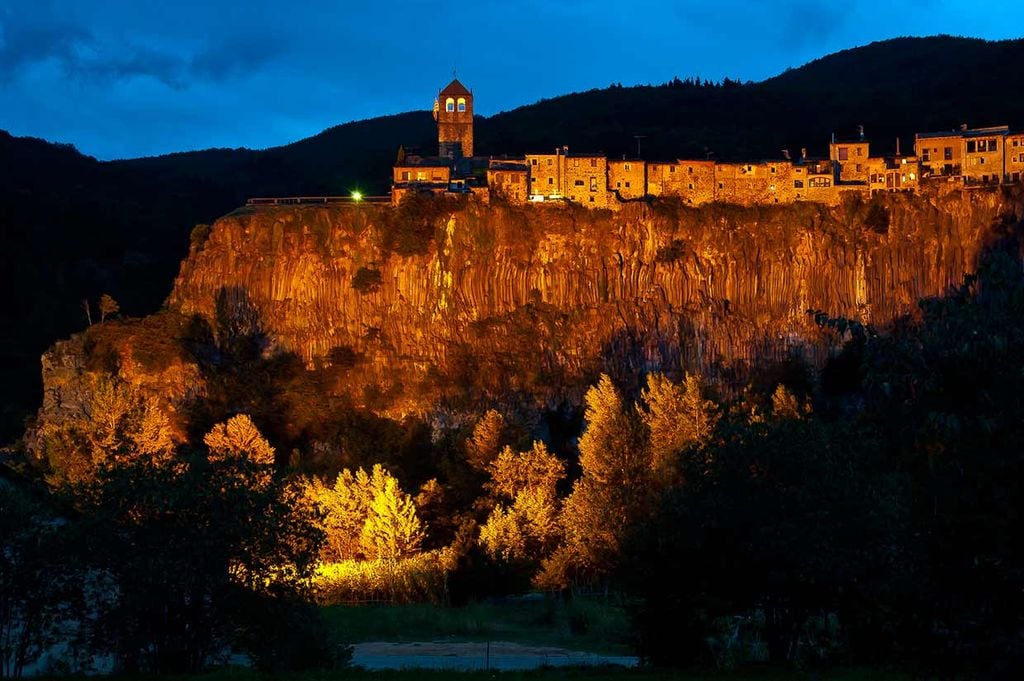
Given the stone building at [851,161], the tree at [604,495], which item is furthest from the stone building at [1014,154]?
the tree at [604,495]

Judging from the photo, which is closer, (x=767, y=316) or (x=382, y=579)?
(x=382, y=579)

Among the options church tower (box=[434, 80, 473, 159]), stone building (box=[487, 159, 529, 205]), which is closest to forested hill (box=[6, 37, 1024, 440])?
church tower (box=[434, 80, 473, 159])

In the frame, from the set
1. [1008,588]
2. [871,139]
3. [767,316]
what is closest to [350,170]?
[871,139]

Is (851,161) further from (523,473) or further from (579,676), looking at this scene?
(579,676)

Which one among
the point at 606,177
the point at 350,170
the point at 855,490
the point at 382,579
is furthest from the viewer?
the point at 350,170

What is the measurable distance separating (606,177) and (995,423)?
303 feet

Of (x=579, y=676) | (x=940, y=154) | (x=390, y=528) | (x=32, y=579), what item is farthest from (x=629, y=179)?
(x=32, y=579)

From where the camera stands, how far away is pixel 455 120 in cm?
11725

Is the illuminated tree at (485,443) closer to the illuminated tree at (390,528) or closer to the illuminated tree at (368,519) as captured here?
the illuminated tree at (368,519)

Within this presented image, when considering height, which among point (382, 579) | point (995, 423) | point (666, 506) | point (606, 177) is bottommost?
point (382, 579)

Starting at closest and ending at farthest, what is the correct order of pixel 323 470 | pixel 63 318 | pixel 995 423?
pixel 995 423 → pixel 323 470 → pixel 63 318

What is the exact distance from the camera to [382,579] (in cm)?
6694

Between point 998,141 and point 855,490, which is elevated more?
point 998,141

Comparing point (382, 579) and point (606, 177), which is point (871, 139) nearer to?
point (606, 177)
